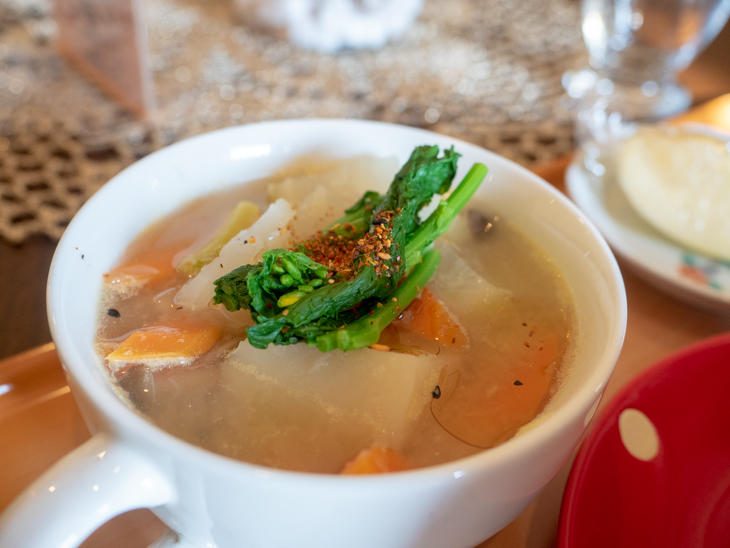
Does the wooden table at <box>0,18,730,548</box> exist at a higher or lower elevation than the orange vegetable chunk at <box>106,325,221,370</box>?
lower

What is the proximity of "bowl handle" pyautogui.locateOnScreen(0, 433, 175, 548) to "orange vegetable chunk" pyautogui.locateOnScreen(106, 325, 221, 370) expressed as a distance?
8.4 inches

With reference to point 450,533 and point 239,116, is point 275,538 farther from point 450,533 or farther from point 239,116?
point 239,116

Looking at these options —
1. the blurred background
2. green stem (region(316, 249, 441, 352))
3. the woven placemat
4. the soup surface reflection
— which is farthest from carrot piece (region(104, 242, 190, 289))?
the woven placemat

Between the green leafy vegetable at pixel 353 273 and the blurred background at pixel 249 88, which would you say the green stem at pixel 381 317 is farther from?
the blurred background at pixel 249 88

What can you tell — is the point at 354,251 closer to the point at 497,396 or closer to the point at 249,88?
the point at 497,396

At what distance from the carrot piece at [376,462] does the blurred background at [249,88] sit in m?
1.04

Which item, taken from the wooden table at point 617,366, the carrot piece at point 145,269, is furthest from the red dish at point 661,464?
the carrot piece at point 145,269

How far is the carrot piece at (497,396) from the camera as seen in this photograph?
0.76 m

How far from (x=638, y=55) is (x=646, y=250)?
1.52 metres

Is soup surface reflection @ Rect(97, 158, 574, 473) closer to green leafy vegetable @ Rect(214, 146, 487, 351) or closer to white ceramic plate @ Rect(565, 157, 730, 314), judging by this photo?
green leafy vegetable @ Rect(214, 146, 487, 351)

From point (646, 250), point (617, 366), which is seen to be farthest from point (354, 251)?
point (646, 250)

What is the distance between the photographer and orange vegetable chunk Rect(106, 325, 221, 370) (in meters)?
0.79

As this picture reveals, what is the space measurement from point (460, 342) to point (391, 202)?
225 mm

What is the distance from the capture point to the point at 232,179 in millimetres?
1112
